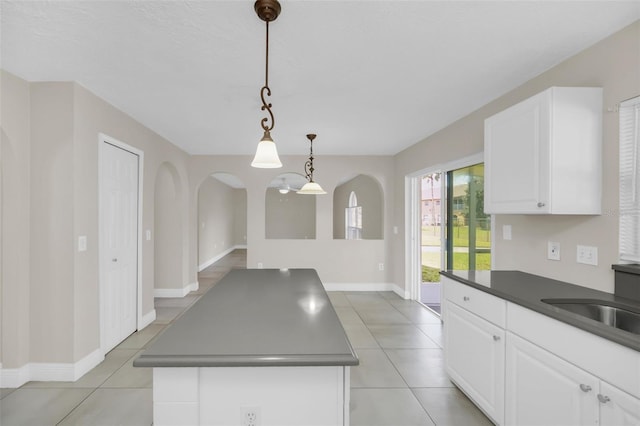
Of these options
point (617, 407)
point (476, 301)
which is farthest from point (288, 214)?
point (617, 407)

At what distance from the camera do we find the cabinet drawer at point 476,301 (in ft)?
6.24

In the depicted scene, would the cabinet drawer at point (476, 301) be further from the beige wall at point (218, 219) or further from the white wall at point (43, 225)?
the beige wall at point (218, 219)

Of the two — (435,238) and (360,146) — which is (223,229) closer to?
(360,146)

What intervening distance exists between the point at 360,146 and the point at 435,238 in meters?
1.85

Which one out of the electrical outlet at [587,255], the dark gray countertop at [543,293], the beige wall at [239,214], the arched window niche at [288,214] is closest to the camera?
the dark gray countertop at [543,293]

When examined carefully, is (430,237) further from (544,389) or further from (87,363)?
(87,363)

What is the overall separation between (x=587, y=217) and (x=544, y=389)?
3.75 feet

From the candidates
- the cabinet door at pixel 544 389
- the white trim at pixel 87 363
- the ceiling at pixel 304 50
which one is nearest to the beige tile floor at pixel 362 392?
the white trim at pixel 87 363

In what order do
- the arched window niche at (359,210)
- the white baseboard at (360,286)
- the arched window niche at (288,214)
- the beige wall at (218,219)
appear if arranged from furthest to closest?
the arched window niche at (288,214) < the beige wall at (218,219) < the arched window niche at (359,210) < the white baseboard at (360,286)

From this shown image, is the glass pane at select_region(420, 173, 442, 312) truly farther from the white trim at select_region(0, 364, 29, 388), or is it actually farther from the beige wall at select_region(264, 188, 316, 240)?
the beige wall at select_region(264, 188, 316, 240)

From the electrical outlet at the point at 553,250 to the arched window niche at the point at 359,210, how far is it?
451 centimetres

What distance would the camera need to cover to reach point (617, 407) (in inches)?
47.5

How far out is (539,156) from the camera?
199 cm

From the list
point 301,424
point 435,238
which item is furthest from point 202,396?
point 435,238
